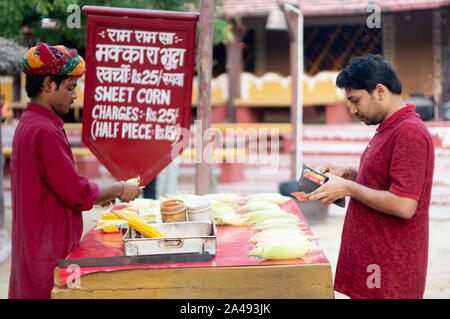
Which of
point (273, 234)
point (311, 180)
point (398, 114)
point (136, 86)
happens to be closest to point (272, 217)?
point (273, 234)

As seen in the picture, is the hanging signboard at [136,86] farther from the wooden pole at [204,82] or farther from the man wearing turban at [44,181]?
the man wearing turban at [44,181]

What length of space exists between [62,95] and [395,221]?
158 cm

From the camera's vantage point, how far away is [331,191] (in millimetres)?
2426

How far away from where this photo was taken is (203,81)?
4477 mm

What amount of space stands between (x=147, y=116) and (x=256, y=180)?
6.71 metres

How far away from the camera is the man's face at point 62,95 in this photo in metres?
2.51

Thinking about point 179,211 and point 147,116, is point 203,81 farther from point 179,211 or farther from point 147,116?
point 179,211

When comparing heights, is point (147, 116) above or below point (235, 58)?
below

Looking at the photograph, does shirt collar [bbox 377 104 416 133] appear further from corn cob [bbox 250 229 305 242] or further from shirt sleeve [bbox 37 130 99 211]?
shirt sleeve [bbox 37 130 99 211]

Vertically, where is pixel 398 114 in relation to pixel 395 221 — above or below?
above

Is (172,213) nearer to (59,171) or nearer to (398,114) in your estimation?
(59,171)

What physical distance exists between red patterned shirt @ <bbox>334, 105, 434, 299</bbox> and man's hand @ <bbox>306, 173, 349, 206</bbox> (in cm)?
12

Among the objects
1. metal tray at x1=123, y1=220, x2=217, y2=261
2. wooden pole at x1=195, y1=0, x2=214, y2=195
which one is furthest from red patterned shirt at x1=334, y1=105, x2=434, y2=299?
wooden pole at x1=195, y1=0, x2=214, y2=195
